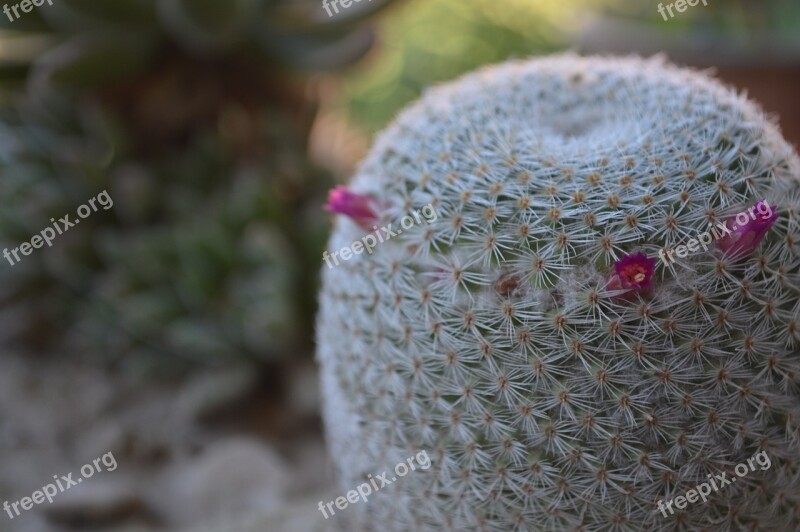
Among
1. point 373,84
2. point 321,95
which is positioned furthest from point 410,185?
point 373,84

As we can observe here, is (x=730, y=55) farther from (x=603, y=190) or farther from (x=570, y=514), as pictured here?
(x=570, y=514)

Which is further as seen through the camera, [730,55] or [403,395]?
[730,55]

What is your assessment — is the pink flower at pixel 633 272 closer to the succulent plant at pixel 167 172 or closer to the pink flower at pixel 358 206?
the pink flower at pixel 358 206

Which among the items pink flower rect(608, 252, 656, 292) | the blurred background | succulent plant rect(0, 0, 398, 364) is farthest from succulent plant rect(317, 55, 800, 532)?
succulent plant rect(0, 0, 398, 364)

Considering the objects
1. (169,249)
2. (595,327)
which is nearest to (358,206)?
(595,327)

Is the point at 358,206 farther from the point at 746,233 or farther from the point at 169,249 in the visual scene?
the point at 169,249

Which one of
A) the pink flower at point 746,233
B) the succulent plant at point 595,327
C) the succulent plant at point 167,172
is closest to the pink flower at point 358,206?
the succulent plant at point 595,327
